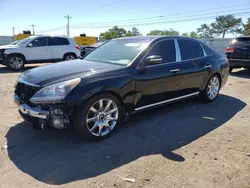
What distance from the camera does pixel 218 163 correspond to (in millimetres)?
3176

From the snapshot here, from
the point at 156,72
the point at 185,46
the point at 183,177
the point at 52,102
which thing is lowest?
the point at 183,177

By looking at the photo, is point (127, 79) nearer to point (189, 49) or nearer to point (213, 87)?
point (189, 49)

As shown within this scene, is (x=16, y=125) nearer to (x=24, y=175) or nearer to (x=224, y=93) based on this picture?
(x=24, y=175)

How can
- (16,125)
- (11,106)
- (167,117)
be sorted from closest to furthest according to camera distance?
(16,125) < (167,117) < (11,106)

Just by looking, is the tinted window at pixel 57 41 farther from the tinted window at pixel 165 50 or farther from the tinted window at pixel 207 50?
the tinted window at pixel 165 50

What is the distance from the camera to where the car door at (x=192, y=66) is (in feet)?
16.3

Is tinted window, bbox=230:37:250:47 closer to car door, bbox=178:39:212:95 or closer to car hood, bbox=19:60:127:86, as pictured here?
car door, bbox=178:39:212:95

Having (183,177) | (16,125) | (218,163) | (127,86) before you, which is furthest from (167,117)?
(16,125)

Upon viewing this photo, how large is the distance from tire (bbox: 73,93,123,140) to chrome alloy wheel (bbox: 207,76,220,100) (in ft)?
9.57

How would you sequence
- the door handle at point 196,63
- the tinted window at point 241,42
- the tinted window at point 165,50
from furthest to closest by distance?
the tinted window at point 241,42 < the door handle at point 196,63 < the tinted window at point 165,50

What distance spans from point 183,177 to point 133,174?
0.60 metres

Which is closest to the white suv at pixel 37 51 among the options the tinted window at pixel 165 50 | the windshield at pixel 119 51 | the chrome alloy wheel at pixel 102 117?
the windshield at pixel 119 51

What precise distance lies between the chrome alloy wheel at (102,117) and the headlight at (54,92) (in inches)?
17.5

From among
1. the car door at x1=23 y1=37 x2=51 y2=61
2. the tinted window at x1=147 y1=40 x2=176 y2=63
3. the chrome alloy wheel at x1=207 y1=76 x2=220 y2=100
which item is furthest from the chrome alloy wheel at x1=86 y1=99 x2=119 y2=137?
the car door at x1=23 y1=37 x2=51 y2=61
